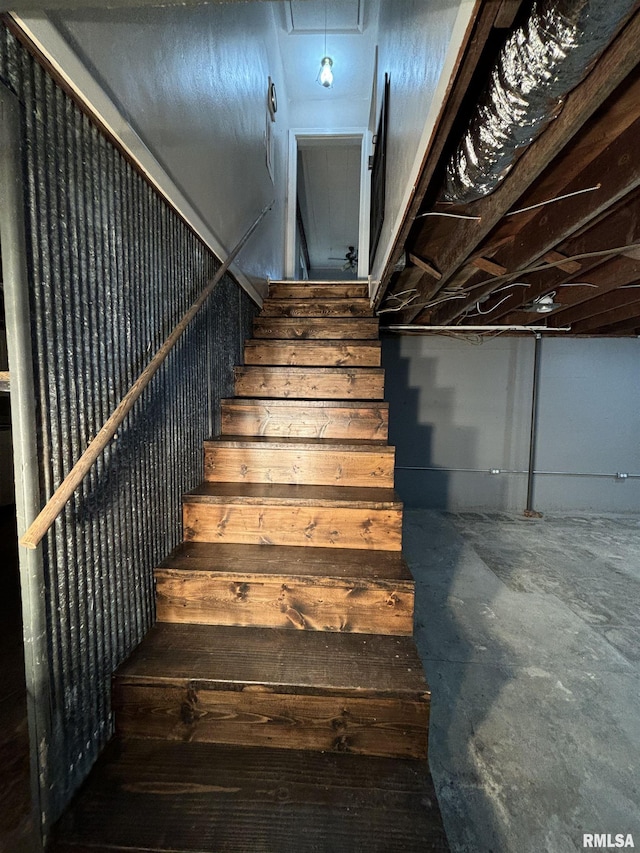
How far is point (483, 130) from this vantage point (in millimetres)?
935

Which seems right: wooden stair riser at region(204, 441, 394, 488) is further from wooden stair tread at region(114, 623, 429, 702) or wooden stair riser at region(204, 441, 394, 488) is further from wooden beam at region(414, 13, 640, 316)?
wooden beam at region(414, 13, 640, 316)

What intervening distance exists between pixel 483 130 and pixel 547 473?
12.1 feet

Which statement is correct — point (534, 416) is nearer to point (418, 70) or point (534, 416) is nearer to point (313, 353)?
point (313, 353)

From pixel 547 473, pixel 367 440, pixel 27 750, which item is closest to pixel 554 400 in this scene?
pixel 547 473

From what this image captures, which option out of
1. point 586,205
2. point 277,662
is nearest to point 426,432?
point 586,205

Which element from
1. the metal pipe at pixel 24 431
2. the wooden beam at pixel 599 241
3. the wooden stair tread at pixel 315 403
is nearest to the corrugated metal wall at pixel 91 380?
the metal pipe at pixel 24 431

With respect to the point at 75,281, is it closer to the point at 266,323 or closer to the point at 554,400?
the point at 266,323

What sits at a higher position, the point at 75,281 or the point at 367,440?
the point at 75,281

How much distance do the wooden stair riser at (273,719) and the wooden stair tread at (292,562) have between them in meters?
0.32

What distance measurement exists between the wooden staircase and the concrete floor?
1.33 feet

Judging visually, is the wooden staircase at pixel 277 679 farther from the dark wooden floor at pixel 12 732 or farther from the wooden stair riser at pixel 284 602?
the dark wooden floor at pixel 12 732

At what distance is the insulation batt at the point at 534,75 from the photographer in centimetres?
63

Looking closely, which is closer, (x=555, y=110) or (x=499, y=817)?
(x=555, y=110)

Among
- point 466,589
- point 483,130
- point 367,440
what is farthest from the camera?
point 466,589
